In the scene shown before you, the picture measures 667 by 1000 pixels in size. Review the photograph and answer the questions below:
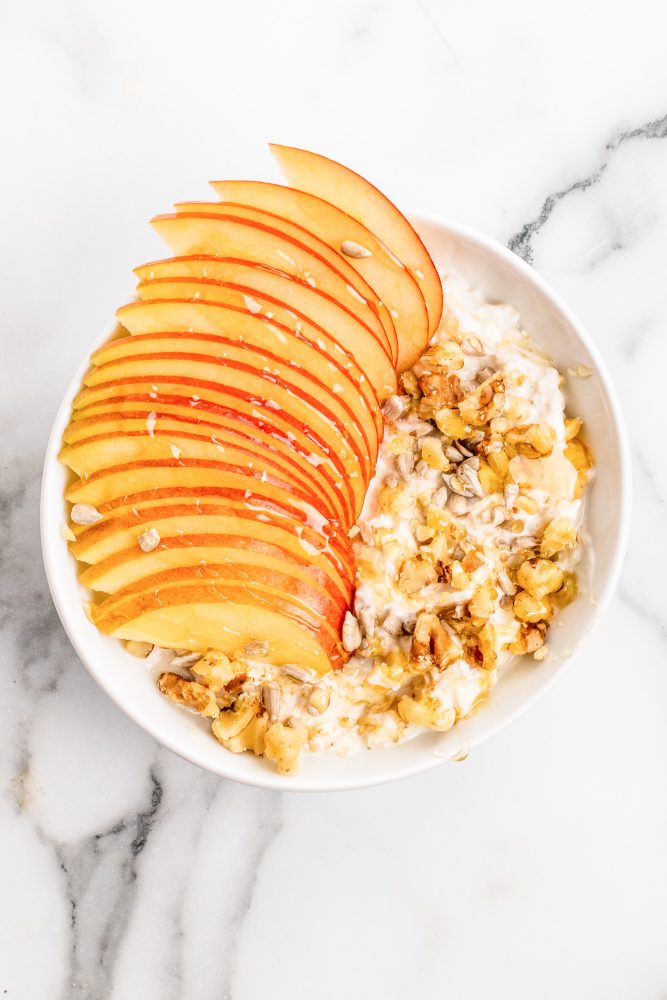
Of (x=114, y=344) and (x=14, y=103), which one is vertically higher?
(x=14, y=103)

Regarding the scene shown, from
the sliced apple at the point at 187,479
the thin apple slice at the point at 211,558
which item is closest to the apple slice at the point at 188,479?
the sliced apple at the point at 187,479

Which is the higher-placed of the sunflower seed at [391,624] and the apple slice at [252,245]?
the apple slice at [252,245]

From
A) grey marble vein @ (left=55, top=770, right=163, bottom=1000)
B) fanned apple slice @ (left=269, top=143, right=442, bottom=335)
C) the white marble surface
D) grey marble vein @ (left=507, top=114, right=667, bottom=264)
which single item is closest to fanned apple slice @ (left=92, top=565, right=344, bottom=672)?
the white marble surface

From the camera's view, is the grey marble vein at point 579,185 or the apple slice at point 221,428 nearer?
the apple slice at point 221,428

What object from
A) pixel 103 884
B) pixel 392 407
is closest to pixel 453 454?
pixel 392 407

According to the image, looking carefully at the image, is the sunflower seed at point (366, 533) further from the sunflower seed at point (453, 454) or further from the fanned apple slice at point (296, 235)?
the fanned apple slice at point (296, 235)

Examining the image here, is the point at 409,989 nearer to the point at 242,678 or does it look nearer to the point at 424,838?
the point at 424,838

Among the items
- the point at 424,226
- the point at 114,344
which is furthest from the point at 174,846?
the point at 424,226
